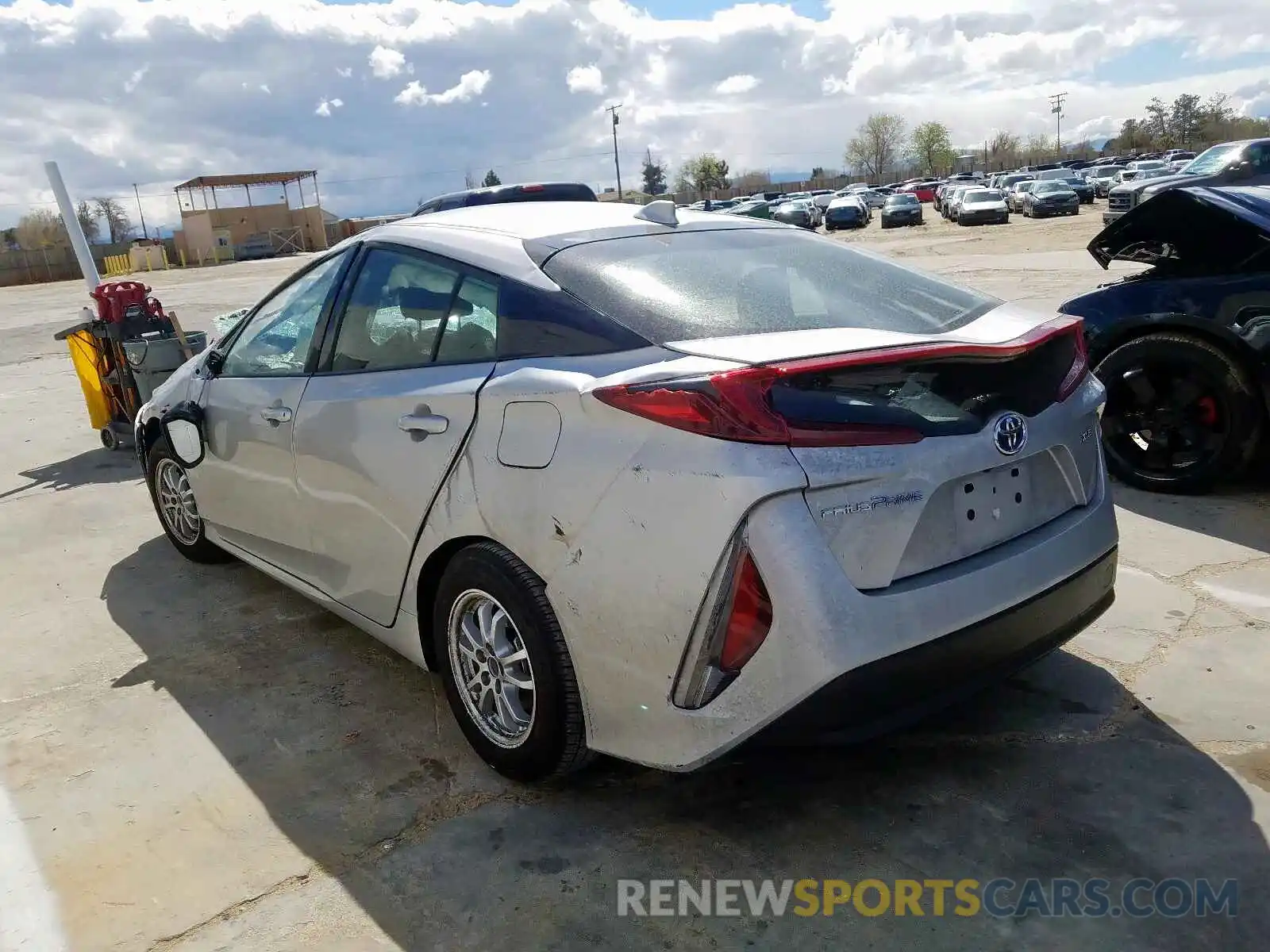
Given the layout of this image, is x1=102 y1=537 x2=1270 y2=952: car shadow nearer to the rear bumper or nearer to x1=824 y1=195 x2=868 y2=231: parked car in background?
the rear bumper

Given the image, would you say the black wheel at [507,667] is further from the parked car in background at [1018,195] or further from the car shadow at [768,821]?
the parked car in background at [1018,195]

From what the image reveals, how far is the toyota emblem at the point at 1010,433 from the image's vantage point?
94.0 inches

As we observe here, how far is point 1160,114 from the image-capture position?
276ft

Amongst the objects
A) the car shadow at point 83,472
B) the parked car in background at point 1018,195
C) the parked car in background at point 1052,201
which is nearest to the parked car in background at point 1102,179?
the parked car in background at point 1018,195

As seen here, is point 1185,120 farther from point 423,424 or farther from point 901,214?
point 423,424

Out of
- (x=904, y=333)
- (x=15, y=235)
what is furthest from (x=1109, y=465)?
(x=15, y=235)

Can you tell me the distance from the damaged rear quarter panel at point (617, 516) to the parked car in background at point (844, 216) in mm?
40050

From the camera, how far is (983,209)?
34562 millimetres

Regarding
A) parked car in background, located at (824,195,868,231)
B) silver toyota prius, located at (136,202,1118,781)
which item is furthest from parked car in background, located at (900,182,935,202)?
silver toyota prius, located at (136,202,1118,781)

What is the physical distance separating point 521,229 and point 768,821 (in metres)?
1.86

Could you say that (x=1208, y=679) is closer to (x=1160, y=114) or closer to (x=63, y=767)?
(x=63, y=767)

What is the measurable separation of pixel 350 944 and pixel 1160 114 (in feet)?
326

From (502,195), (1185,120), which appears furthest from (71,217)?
(1185,120)

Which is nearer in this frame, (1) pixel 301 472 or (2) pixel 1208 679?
(2) pixel 1208 679
